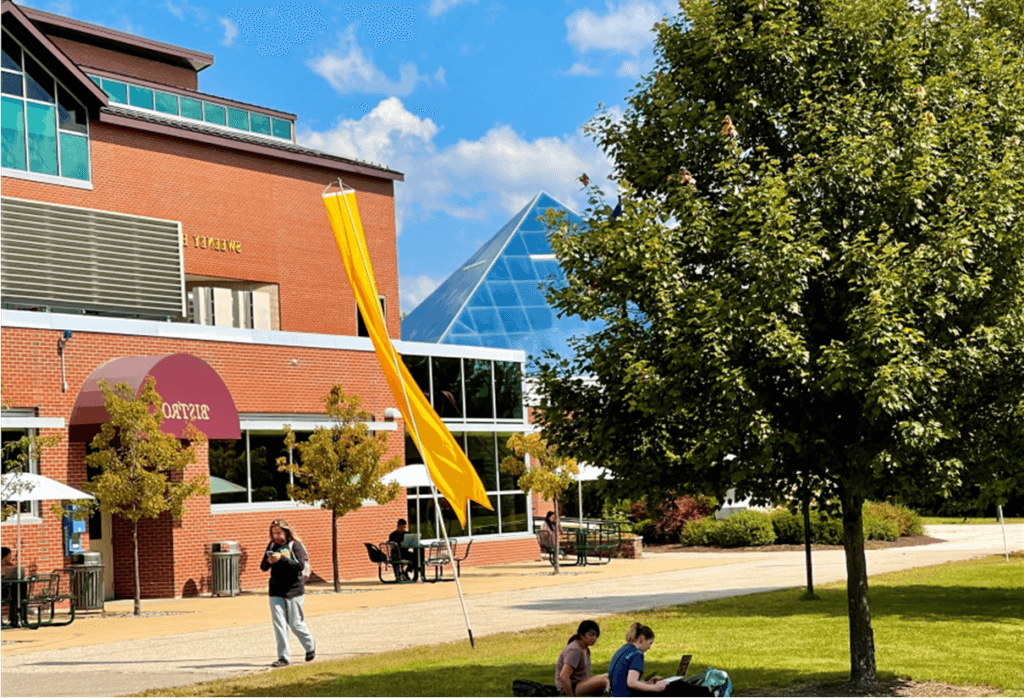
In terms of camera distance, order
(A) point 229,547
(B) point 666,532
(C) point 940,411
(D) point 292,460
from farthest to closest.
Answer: (B) point 666,532, (D) point 292,460, (A) point 229,547, (C) point 940,411

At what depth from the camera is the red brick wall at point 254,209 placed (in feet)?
110

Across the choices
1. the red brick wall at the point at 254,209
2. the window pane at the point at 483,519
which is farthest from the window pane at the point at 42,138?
the window pane at the point at 483,519

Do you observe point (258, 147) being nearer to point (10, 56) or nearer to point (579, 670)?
point (10, 56)

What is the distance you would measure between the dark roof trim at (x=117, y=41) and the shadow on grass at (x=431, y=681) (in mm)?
29726

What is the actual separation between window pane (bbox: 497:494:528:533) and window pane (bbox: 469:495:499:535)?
0.34m

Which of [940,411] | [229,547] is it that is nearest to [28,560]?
[229,547]

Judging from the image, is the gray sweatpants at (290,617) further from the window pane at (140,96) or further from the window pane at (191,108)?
the window pane at (191,108)

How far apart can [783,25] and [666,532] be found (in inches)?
1260

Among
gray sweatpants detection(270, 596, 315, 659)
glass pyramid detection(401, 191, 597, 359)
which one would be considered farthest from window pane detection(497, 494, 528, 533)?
glass pyramid detection(401, 191, 597, 359)

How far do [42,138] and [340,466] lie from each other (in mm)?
10468

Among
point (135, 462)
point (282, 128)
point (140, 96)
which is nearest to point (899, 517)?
point (282, 128)

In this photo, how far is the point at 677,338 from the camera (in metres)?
11.0

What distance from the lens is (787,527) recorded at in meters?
39.2

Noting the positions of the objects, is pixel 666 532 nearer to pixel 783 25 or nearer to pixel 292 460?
pixel 292 460
